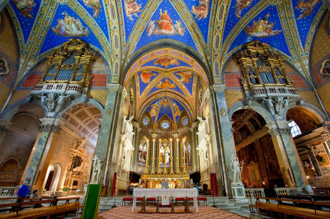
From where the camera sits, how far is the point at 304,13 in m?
11.9

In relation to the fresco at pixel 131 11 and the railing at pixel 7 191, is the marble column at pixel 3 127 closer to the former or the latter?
the railing at pixel 7 191

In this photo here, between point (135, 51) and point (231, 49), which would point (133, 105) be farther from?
point (231, 49)

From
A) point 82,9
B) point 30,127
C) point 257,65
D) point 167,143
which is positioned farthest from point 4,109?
point 257,65

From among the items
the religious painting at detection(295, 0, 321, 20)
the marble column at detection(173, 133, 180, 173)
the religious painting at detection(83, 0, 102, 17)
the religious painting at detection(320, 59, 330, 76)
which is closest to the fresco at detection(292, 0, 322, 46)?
the religious painting at detection(295, 0, 321, 20)

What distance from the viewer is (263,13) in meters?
12.6

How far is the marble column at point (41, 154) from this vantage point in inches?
372

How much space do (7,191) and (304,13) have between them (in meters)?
23.2

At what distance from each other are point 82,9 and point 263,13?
14.2 m

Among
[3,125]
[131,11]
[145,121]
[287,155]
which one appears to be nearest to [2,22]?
Result: [3,125]

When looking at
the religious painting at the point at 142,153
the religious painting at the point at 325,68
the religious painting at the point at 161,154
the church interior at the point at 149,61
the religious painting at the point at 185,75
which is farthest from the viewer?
the religious painting at the point at 161,154

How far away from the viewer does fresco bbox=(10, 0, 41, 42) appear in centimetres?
1105

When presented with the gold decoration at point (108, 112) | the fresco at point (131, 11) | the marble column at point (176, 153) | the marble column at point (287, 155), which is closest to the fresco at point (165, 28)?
the fresco at point (131, 11)

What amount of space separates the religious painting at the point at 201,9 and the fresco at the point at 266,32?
3.50 meters

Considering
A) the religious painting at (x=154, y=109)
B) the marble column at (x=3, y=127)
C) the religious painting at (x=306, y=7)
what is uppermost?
the religious painting at (x=306, y=7)
